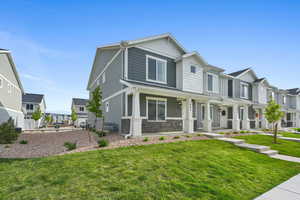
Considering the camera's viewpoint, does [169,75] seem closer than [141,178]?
No

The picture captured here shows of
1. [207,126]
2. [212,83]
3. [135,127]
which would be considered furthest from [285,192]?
[212,83]

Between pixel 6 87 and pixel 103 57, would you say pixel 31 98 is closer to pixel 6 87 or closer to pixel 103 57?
pixel 6 87

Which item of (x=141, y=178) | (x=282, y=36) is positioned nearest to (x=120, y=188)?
(x=141, y=178)

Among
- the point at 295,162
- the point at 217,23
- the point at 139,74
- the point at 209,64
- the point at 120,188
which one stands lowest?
the point at 295,162

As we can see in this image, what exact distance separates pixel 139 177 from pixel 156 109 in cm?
746

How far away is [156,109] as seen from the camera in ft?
36.5

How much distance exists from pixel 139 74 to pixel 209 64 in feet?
26.4

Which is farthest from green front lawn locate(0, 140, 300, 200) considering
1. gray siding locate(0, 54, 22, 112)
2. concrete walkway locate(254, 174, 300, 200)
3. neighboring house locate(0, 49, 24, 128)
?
gray siding locate(0, 54, 22, 112)

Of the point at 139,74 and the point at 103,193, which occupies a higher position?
the point at 139,74

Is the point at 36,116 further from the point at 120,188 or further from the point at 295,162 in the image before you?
the point at 295,162

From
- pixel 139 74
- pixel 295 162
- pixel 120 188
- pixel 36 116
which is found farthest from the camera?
pixel 36 116

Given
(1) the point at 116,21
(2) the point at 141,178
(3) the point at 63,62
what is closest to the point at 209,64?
(1) the point at 116,21

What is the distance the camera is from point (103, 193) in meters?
3.09

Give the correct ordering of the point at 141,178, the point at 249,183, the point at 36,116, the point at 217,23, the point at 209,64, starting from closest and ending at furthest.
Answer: the point at 141,178 → the point at 249,183 → the point at 217,23 → the point at 209,64 → the point at 36,116
